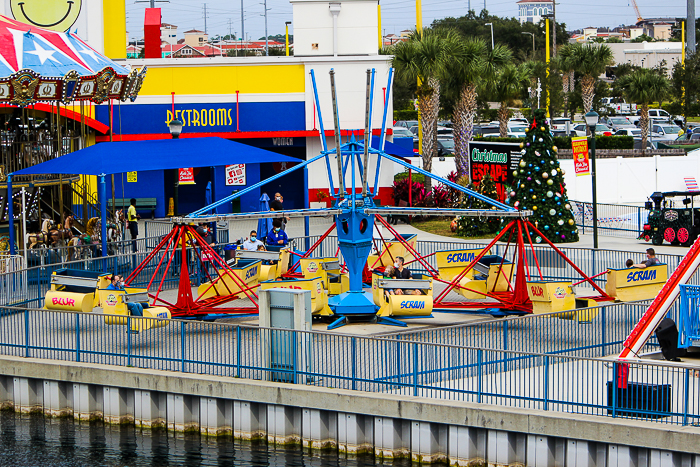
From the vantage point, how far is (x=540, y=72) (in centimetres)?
7019

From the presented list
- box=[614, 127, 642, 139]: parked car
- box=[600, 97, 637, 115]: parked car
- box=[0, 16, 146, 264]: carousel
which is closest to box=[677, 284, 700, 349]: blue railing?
box=[0, 16, 146, 264]: carousel

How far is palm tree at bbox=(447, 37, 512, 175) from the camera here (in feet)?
135

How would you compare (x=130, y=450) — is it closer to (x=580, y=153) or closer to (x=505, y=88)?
(x=580, y=153)

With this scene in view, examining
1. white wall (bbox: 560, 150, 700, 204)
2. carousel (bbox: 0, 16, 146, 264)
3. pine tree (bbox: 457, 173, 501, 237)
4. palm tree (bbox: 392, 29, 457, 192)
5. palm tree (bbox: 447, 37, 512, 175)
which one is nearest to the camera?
carousel (bbox: 0, 16, 146, 264)

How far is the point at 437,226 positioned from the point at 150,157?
533 inches

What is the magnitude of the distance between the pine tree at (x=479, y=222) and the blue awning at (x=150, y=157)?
7.87 metres

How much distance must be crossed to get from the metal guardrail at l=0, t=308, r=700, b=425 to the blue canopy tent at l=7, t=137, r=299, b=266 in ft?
25.7

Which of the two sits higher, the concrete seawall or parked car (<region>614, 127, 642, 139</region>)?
parked car (<region>614, 127, 642, 139</region>)

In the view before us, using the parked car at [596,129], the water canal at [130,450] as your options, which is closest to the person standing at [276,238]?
the water canal at [130,450]

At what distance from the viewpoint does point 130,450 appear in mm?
16312

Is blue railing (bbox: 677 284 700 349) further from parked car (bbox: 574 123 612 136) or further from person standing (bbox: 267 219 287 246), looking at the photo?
parked car (bbox: 574 123 612 136)

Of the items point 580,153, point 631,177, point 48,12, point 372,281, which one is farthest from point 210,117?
point 372,281

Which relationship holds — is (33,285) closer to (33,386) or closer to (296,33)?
(33,386)

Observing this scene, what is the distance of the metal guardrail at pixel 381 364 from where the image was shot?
1388 cm
